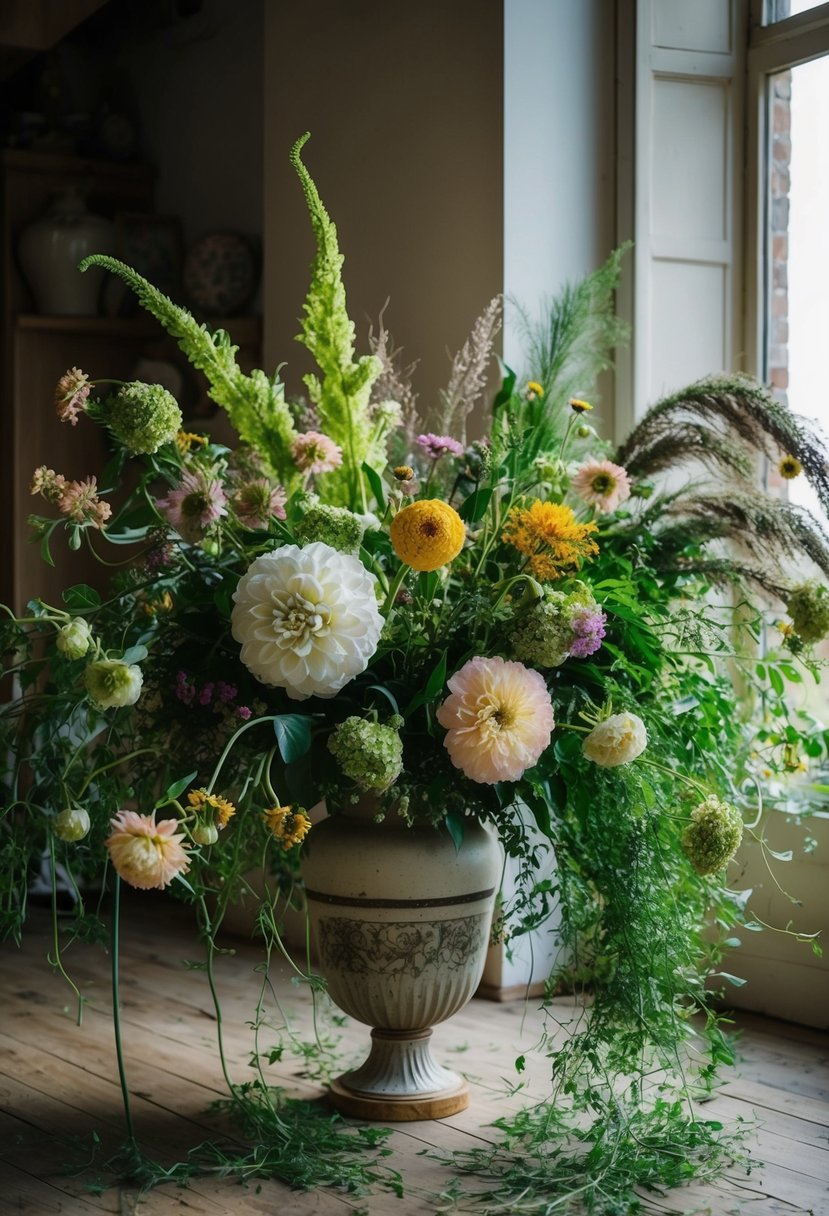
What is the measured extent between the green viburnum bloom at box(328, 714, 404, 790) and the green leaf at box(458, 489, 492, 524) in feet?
1.16

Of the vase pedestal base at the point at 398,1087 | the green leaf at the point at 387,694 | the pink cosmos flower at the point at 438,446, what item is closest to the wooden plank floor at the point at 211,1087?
the vase pedestal base at the point at 398,1087

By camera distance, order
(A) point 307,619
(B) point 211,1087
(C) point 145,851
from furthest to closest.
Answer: (B) point 211,1087
(A) point 307,619
(C) point 145,851

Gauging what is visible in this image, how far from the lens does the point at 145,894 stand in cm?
378

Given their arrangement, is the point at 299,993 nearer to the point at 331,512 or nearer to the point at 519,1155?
the point at 519,1155

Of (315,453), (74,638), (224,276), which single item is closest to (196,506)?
(315,453)

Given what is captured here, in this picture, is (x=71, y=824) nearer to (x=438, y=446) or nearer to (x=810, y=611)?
(x=438, y=446)

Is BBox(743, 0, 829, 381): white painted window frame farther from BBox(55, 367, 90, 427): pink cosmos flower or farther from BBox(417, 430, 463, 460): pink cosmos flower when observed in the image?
BBox(55, 367, 90, 427): pink cosmos flower

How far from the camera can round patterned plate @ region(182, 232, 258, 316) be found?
3.83m

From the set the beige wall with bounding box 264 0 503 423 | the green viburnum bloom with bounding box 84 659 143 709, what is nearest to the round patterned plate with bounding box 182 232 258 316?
the beige wall with bounding box 264 0 503 423

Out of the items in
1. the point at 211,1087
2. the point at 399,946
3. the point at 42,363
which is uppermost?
the point at 42,363

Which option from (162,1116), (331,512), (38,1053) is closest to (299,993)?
(38,1053)

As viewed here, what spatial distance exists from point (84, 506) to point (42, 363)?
255 cm

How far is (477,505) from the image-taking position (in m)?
1.92

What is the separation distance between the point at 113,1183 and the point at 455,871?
596 millimetres
